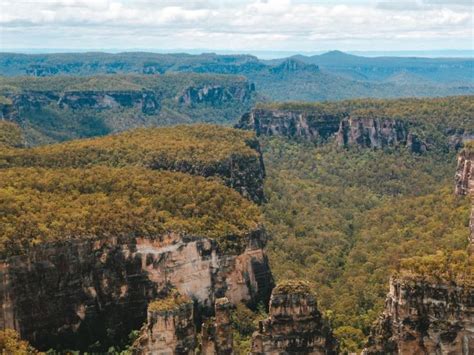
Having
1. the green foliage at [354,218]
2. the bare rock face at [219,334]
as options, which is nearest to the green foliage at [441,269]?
the bare rock face at [219,334]

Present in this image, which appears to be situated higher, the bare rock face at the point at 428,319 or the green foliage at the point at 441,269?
the green foliage at the point at 441,269

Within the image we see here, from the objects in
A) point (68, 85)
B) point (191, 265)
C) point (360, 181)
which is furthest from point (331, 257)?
point (68, 85)

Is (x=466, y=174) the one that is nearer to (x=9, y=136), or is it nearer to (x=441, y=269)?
(x=441, y=269)

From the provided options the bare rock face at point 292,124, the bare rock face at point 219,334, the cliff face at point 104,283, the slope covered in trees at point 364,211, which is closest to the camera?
the bare rock face at point 219,334

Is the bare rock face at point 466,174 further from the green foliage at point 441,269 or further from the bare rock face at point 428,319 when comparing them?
the bare rock face at point 428,319

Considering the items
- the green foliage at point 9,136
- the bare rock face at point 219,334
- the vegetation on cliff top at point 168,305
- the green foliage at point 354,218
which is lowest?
the green foliage at point 354,218
